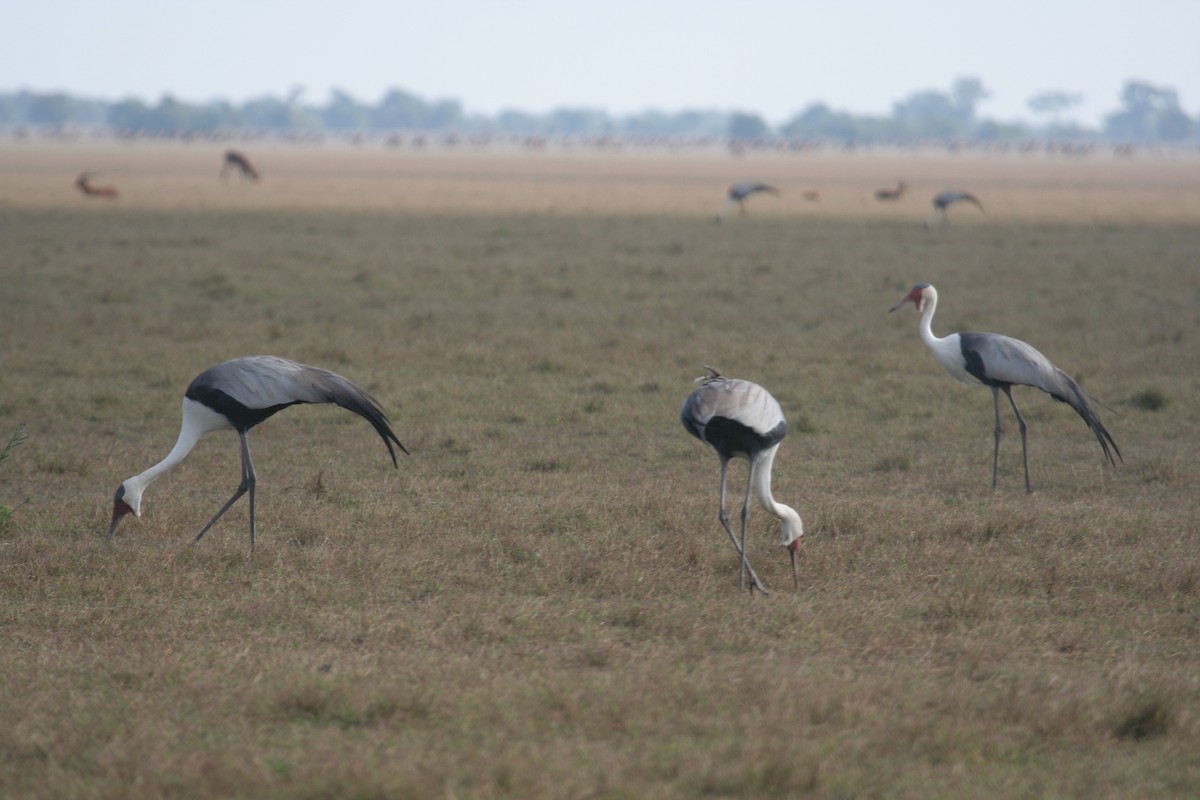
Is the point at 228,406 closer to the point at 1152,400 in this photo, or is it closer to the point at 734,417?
the point at 734,417

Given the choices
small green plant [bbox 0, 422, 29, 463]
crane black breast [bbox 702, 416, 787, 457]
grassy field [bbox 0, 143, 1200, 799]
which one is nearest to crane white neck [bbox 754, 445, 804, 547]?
crane black breast [bbox 702, 416, 787, 457]

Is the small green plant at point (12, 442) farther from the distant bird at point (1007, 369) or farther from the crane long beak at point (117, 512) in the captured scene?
the distant bird at point (1007, 369)

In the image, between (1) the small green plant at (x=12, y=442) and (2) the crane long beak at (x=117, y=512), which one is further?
(1) the small green plant at (x=12, y=442)

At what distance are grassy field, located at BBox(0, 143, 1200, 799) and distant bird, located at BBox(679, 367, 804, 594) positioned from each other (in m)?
0.32

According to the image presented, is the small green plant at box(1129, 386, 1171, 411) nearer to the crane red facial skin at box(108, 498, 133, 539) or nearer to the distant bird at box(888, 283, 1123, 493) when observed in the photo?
the distant bird at box(888, 283, 1123, 493)

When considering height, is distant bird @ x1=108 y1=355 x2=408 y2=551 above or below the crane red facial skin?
above

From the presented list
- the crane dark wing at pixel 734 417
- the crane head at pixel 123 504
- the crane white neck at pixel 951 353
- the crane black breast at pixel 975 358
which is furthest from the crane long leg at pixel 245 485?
→ the crane black breast at pixel 975 358

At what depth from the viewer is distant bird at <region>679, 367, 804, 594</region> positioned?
5.63 m

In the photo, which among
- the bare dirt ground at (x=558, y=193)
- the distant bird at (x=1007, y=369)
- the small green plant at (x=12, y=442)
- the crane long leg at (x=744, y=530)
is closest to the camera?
the crane long leg at (x=744, y=530)

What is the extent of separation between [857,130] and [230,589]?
630 feet

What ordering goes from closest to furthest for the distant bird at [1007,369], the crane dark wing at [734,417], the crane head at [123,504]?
the crane dark wing at [734,417] → the crane head at [123,504] → the distant bird at [1007,369]

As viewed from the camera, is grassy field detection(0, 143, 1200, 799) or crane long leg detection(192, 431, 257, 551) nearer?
grassy field detection(0, 143, 1200, 799)

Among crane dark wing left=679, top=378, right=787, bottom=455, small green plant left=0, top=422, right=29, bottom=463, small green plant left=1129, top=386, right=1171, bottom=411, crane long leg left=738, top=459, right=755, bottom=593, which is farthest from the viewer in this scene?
small green plant left=1129, top=386, right=1171, bottom=411

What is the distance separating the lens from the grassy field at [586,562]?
13.6 ft
